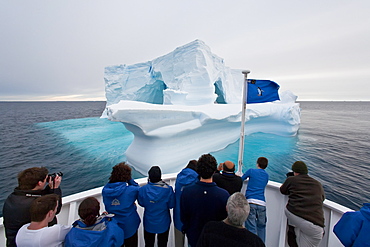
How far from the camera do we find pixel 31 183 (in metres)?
1.29

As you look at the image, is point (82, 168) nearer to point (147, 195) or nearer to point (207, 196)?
point (147, 195)

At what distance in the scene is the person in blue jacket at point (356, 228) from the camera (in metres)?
1.21

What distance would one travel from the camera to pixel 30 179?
1291mm

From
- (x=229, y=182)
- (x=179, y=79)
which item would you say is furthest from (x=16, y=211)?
(x=179, y=79)

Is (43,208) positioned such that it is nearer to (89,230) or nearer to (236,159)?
(89,230)

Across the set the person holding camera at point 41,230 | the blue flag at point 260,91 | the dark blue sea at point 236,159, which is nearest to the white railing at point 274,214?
the person holding camera at point 41,230

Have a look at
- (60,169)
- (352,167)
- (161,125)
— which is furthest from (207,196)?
(352,167)

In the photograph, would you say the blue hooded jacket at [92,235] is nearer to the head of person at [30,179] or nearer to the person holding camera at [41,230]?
the person holding camera at [41,230]

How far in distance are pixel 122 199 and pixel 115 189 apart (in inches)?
4.6

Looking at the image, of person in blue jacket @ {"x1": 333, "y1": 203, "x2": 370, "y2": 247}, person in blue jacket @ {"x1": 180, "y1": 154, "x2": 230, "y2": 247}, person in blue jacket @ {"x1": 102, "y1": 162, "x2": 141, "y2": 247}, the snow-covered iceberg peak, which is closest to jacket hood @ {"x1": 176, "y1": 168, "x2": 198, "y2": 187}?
person in blue jacket @ {"x1": 180, "y1": 154, "x2": 230, "y2": 247}

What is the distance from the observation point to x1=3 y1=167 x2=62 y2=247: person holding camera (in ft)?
4.00

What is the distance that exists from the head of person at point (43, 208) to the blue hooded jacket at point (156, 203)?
0.69 m

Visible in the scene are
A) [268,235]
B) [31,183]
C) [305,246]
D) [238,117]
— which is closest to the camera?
[31,183]

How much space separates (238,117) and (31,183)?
783 cm
